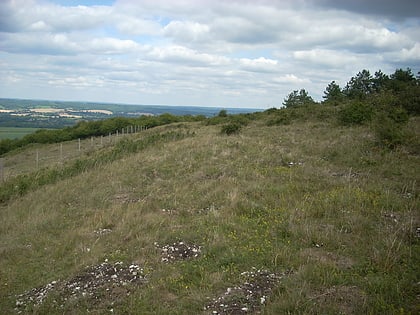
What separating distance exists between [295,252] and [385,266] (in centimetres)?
139

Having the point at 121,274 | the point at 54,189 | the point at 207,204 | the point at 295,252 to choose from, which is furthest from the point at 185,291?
the point at 54,189

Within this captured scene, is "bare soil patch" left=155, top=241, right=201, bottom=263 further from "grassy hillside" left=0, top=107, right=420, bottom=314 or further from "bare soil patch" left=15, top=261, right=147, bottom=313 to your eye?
"bare soil patch" left=15, top=261, right=147, bottom=313

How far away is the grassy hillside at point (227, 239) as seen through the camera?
472 cm

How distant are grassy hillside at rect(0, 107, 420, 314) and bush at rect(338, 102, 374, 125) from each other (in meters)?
6.28

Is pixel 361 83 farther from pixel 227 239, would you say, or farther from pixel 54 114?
pixel 54 114

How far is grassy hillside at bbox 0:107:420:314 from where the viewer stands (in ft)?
15.5

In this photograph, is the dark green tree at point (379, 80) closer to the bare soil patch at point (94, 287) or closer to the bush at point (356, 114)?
the bush at point (356, 114)

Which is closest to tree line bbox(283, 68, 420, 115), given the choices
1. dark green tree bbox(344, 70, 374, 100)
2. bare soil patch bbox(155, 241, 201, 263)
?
dark green tree bbox(344, 70, 374, 100)

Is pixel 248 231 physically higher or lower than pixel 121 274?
higher

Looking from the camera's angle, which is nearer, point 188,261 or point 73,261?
point 188,261

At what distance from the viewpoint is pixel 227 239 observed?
646 centimetres

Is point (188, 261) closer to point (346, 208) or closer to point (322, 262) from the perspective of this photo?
point (322, 262)

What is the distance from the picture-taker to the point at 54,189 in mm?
12500

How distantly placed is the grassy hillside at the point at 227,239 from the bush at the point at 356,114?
247 inches
